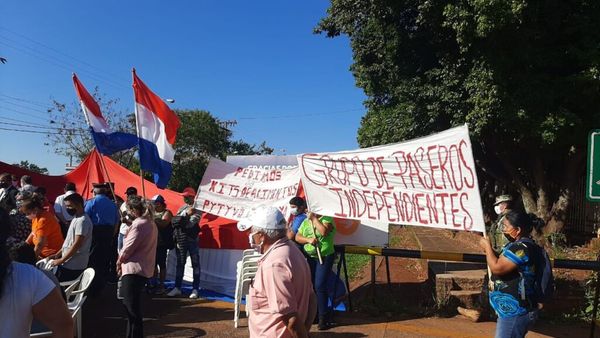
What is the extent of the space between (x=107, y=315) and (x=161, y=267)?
167 centimetres

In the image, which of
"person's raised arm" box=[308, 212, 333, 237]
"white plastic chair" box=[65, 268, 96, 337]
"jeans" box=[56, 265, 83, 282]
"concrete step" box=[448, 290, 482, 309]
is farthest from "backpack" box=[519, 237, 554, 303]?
"jeans" box=[56, 265, 83, 282]

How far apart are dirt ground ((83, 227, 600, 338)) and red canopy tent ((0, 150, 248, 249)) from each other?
1.32m

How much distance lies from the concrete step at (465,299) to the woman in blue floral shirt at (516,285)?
9.57ft

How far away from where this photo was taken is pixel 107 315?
666 centimetres

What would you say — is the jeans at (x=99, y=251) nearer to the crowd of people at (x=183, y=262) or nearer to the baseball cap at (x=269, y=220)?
the crowd of people at (x=183, y=262)

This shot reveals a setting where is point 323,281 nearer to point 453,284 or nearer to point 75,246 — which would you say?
point 453,284

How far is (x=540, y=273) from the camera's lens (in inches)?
145

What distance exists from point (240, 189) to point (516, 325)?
515cm

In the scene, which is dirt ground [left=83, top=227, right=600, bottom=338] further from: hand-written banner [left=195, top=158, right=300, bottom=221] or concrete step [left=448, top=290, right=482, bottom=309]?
hand-written banner [left=195, top=158, right=300, bottom=221]

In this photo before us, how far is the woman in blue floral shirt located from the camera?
364cm

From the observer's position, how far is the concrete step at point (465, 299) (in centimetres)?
656

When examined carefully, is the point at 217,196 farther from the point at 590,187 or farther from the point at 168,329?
the point at 590,187

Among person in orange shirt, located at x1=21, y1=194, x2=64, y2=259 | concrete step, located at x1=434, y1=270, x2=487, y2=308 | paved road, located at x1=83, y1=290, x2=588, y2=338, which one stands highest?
person in orange shirt, located at x1=21, y1=194, x2=64, y2=259

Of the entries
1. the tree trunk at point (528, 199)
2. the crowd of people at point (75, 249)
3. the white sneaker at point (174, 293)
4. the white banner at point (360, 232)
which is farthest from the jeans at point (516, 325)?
the tree trunk at point (528, 199)
